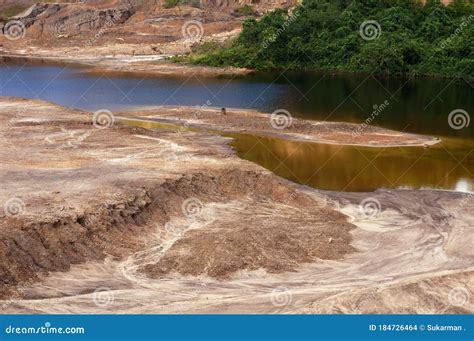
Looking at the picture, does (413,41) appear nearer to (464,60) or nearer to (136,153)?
(464,60)

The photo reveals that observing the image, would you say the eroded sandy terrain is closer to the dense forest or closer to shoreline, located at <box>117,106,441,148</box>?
shoreline, located at <box>117,106,441,148</box>

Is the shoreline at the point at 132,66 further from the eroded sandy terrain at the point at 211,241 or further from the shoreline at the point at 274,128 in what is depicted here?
the eroded sandy terrain at the point at 211,241

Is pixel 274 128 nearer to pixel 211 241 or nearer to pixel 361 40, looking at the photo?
pixel 211 241

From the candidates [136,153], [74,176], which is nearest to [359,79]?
[136,153]

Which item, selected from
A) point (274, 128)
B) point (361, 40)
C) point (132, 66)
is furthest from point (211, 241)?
point (132, 66)

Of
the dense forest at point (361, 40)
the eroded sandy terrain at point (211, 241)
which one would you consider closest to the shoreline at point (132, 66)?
the dense forest at point (361, 40)
